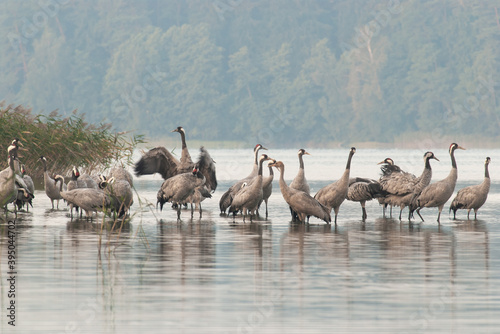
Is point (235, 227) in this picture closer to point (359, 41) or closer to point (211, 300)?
point (211, 300)

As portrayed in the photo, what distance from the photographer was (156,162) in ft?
67.4

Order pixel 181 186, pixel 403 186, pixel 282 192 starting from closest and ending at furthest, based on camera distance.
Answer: pixel 282 192 → pixel 181 186 → pixel 403 186

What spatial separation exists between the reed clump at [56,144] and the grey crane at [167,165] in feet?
9.99

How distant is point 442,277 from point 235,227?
6.17m

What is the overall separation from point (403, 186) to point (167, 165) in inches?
211

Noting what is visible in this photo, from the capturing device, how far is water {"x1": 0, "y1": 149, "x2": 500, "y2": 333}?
8.05 meters

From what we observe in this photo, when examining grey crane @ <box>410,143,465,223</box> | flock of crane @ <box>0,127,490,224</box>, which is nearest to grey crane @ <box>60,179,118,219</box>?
flock of crane @ <box>0,127,490,224</box>

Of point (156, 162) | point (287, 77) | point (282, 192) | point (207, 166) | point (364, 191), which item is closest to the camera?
point (282, 192)

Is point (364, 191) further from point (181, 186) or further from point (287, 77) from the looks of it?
point (287, 77)

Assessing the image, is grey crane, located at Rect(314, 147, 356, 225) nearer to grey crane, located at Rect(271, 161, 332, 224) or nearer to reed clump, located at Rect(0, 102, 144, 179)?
grey crane, located at Rect(271, 161, 332, 224)

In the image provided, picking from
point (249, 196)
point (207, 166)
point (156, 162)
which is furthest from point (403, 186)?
point (156, 162)

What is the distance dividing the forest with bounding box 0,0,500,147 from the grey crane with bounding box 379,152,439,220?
6645cm

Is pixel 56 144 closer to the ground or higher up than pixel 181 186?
higher up

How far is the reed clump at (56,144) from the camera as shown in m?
23.3
